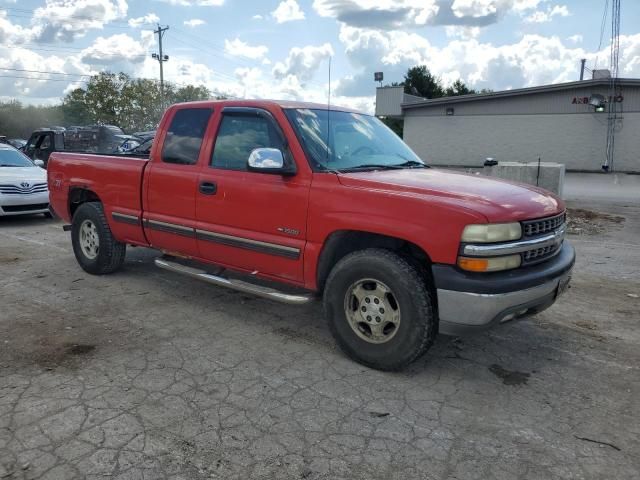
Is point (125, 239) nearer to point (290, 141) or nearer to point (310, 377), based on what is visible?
point (290, 141)

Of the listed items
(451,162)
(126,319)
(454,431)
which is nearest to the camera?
(454,431)

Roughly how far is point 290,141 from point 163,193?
5.14 feet

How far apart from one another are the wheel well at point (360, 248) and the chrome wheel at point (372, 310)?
0.29 meters

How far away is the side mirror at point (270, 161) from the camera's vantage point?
13.3 ft

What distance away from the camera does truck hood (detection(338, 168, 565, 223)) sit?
341cm

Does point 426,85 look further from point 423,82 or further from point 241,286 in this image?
point 241,286

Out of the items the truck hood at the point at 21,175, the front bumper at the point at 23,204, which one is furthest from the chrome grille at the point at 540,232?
the truck hood at the point at 21,175

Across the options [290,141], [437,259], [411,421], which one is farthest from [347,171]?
[411,421]

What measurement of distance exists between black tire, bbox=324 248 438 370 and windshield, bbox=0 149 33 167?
→ 933 cm

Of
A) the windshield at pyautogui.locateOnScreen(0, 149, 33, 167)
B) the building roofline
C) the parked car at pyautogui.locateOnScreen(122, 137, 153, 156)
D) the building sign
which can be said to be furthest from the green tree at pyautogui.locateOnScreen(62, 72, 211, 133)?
the parked car at pyautogui.locateOnScreen(122, 137, 153, 156)

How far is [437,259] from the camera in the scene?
11.2ft

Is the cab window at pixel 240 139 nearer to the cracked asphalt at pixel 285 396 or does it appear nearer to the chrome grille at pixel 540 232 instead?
the cracked asphalt at pixel 285 396

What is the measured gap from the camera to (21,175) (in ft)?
33.0

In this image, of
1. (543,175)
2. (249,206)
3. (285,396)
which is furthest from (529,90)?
(285,396)
